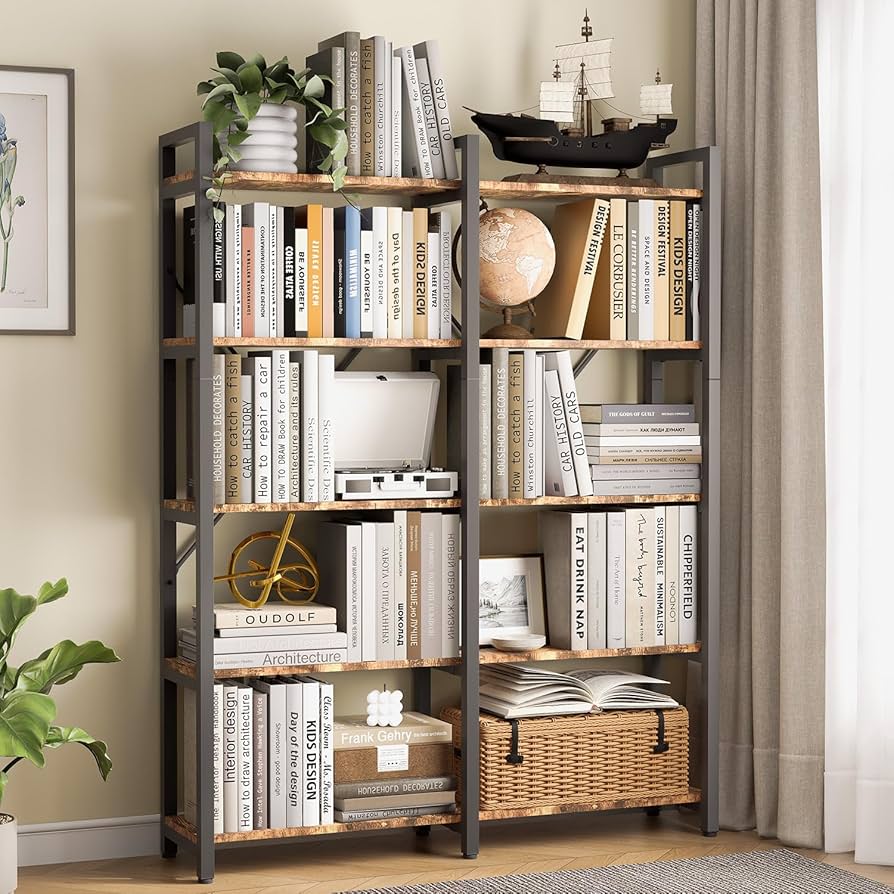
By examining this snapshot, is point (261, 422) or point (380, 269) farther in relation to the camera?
point (380, 269)

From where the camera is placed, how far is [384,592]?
3.53m

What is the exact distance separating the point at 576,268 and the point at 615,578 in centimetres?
79

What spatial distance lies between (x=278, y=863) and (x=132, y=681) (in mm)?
571

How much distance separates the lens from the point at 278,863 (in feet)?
11.7

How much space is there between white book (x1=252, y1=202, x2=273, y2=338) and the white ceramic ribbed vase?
97 mm

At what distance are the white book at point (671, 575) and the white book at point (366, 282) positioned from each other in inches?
36.8

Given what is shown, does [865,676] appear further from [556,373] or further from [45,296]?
[45,296]

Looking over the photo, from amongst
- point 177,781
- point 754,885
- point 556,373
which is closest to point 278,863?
point 177,781

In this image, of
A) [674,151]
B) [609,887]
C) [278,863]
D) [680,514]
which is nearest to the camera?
[609,887]

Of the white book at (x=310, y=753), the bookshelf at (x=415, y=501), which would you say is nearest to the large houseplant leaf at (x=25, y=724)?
the bookshelf at (x=415, y=501)

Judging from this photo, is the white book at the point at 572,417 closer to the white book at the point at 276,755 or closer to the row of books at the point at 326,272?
the row of books at the point at 326,272

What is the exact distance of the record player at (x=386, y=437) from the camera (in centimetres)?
351

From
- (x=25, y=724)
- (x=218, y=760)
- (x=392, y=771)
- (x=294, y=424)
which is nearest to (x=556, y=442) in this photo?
(x=294, y=424)

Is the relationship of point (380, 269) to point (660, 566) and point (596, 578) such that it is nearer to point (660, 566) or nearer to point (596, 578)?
point (596, 578)
